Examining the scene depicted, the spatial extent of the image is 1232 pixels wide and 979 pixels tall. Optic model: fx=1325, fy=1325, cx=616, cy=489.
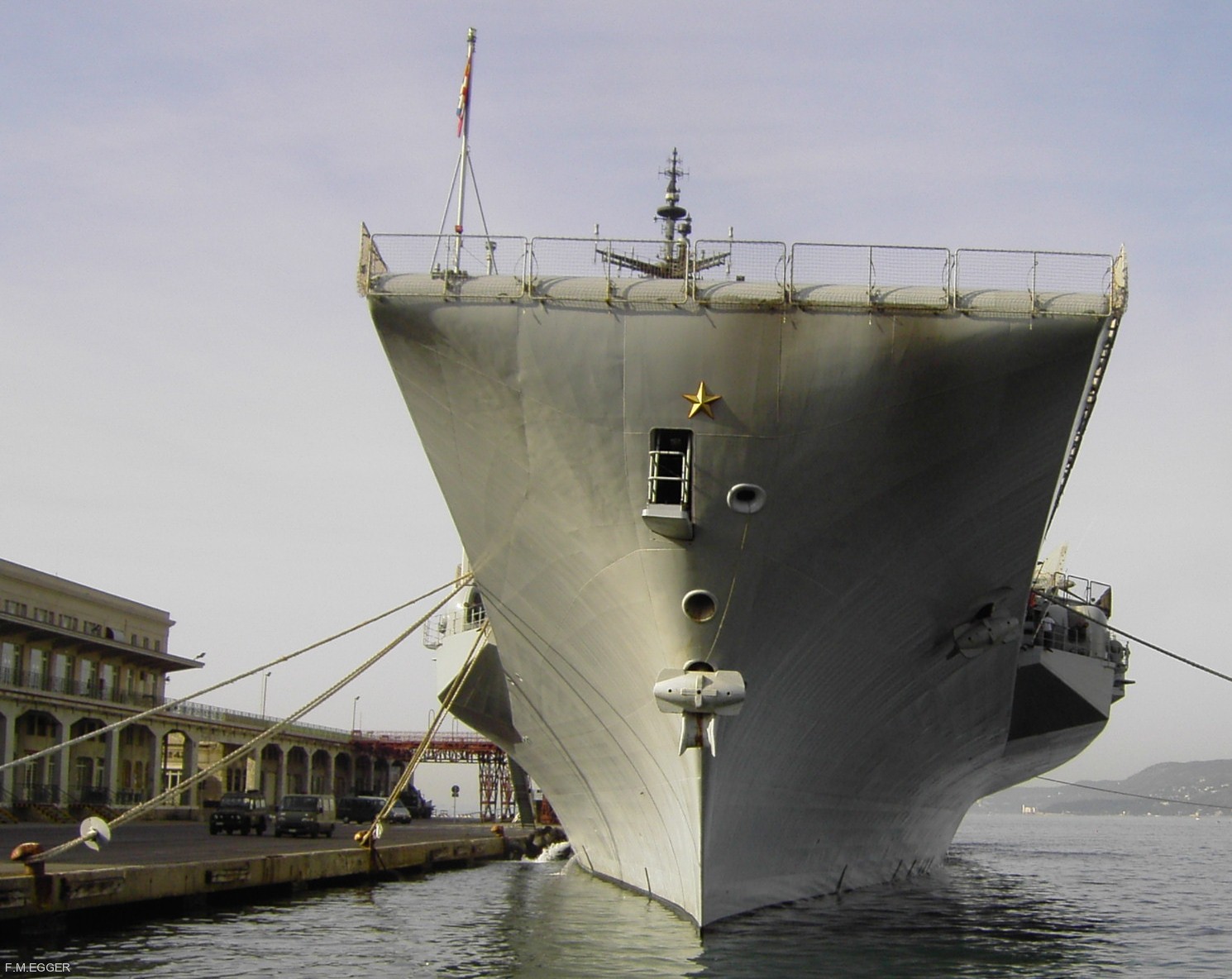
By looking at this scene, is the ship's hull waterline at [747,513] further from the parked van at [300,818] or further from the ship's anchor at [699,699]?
the parked van at [300,818]

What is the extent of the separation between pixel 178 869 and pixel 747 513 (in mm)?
10773

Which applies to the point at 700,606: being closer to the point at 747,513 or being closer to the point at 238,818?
the point at 747,513

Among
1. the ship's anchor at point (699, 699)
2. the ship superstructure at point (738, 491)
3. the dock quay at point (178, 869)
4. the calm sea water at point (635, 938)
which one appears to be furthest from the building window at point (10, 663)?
the ship's anchor at point (699, 699)

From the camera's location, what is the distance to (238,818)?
115 feet

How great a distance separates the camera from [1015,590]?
17375mm

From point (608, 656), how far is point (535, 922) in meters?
5.73

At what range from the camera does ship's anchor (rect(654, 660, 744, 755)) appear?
15.2 meters

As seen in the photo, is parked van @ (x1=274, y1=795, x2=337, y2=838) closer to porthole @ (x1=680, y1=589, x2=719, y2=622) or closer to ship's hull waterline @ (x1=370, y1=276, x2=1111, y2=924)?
ship's hull waterline @ (x1=370, y1=276, x2=1111, y2=924)

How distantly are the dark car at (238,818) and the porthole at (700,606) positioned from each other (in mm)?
23396

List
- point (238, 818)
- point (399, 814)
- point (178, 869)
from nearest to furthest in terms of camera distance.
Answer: point (178, 869) → point (238, 818) → point (399, 814)

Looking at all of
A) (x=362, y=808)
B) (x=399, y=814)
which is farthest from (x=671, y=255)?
(x=399, y=814)

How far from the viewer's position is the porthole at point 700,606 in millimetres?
15539

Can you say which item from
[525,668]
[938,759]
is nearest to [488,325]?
[525,668]

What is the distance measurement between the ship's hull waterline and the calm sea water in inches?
40.1
